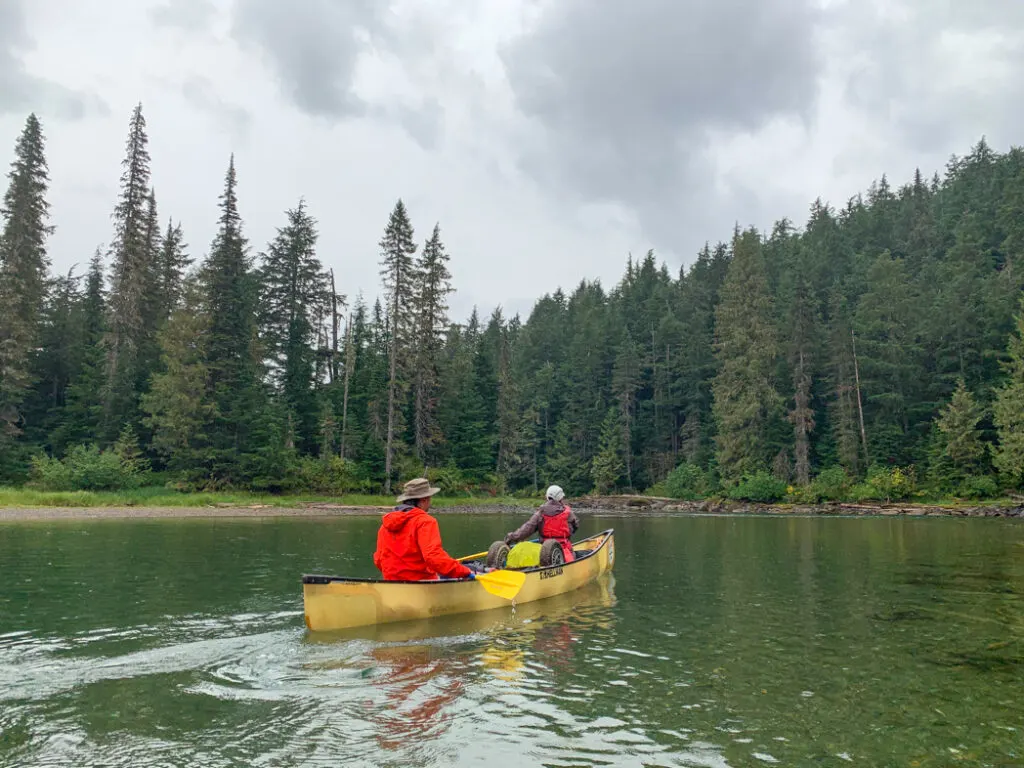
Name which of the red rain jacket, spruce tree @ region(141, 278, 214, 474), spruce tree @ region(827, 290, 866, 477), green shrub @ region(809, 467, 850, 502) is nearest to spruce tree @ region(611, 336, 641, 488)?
spruce tree @ region(827, 290, 866, 477)

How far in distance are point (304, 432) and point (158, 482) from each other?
40.3 ft

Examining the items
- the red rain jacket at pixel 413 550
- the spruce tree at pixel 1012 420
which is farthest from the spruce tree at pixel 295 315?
the spruce tree at pixel 1012 420

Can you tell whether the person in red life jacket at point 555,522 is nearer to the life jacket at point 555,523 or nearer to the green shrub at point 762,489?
the life jacket at point 555,523

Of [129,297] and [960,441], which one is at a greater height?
[129,297]

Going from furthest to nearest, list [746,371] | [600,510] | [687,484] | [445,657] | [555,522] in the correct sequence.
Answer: [687,484]
[746,371]
[600,510]
[555,522]
[445,657]

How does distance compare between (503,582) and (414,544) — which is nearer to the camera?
(414,544)

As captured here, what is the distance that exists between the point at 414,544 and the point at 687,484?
2056 inches

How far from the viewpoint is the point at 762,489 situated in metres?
51.7

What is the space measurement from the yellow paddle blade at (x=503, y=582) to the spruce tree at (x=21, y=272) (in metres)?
39.7

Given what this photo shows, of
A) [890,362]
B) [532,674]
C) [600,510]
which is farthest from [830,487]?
[532,674]

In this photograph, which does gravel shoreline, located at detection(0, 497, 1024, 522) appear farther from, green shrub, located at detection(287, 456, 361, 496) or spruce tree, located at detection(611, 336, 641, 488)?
spruce tree, located at detection(611, 336, 641, 488)

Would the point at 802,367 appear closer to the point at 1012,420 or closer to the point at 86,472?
the point at 1012,420

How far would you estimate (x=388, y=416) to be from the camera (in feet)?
173

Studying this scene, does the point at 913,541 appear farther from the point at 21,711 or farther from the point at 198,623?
the point at 21,711
